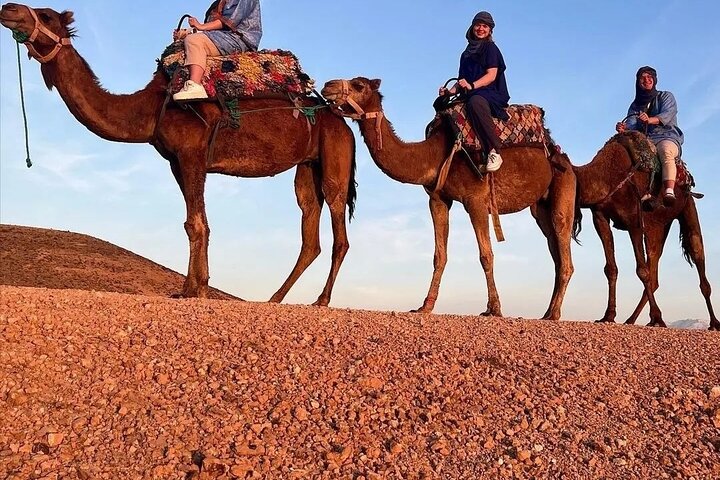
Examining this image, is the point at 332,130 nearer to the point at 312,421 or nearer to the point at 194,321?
the point at 194,321

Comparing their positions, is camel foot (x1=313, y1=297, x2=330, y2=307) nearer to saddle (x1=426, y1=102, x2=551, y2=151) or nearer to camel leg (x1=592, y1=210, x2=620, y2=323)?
saddle (x1=426, y1=102, x2=551, y2=151)

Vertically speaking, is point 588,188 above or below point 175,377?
above

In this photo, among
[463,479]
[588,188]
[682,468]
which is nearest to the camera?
[463,479]

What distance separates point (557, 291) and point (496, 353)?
4440 millimetres

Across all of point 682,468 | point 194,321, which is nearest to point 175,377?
point 194,321

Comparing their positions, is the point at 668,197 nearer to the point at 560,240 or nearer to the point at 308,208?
the point at 560,240

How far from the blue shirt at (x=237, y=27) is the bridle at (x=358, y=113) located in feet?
3.96

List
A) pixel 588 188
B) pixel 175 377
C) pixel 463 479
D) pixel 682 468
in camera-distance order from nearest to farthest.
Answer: pixel 463 479 → pixel 682 468 → pixel 175 377 → pixel 588 188

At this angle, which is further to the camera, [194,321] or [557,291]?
[557,291]

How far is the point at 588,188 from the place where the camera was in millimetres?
10969

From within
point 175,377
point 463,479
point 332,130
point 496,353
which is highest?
point 332,130

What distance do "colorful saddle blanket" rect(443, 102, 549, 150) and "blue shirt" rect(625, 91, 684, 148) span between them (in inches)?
92.1

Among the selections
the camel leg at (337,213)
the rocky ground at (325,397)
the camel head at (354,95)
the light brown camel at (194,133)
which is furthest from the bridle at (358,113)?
the rocky ground at (325,397)

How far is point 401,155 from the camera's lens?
9.22 metres
